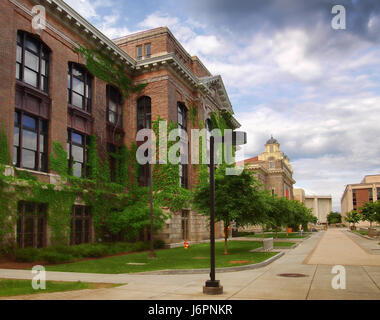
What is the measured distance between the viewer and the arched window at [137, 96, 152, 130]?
117 ft

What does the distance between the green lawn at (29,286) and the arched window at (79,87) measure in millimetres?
17520

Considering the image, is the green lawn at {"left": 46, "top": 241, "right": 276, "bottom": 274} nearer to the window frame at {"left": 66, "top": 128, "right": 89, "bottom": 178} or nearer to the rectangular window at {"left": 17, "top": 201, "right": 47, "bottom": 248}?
the rectangular window at {"left": 17, "top": 201, "right": 47, "bottom": 248}

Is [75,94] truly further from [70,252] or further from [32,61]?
[70,252]

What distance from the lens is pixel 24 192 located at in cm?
2155

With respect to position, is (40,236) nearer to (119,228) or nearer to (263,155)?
(119,228)

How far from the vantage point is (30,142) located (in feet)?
77.8

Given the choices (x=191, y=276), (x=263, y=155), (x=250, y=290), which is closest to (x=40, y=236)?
(x=191, y=276)

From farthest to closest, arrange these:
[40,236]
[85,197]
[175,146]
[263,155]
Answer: [263,155] → [175,146] → [85,197] → [40,236]

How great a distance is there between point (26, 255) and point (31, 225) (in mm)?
3423

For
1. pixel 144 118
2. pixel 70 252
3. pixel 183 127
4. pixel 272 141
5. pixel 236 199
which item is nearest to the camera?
pixel 70 252

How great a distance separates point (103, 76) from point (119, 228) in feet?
40.6

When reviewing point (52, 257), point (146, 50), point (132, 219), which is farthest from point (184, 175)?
Answer: point (52, 257)

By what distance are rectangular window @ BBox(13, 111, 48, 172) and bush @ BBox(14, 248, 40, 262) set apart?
535cm

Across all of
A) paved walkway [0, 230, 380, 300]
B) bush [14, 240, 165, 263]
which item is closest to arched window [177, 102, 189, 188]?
bush [14, 240, 165, 263]
